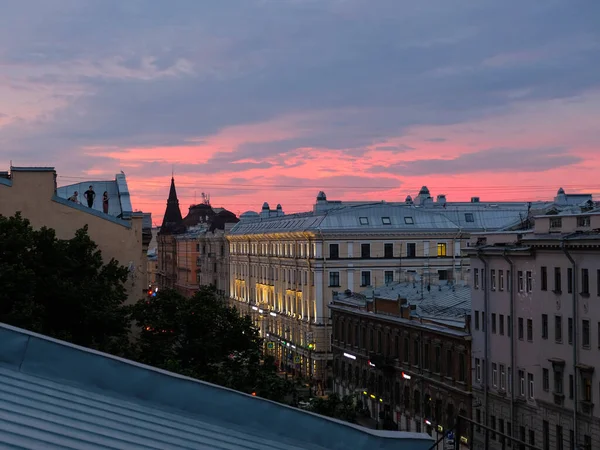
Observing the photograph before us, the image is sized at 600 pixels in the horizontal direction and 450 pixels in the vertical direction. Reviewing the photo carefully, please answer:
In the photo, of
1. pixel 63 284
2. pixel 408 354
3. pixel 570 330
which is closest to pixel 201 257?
pixel 408 354

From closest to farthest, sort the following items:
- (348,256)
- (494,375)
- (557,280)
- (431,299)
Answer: (557,280)
(494,375)
(431,299)
(348,256)

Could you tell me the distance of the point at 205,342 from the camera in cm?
4316

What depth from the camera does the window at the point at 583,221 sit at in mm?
47775

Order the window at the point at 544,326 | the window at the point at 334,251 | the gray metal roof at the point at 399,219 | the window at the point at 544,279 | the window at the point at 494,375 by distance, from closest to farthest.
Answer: the window at the point at 544,326
the window at the point at 544,279
the window at the point at 494,375
the window at the point at 334,251
the gray metal roof at the point at 399,219

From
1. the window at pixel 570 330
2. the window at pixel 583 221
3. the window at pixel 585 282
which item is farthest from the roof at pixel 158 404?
the window at pixel 570 330

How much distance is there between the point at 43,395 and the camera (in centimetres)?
1377

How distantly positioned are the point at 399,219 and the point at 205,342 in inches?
2372

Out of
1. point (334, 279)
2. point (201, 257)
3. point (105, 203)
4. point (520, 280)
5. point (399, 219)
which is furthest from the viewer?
point (201, 257)

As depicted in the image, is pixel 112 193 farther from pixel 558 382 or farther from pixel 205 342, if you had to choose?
pixel 558 382

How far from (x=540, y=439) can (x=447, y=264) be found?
5175 centimetres

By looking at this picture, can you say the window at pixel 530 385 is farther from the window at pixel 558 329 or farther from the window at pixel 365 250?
the window at pixel 365 250

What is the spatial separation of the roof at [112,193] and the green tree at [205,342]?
4.53 metres

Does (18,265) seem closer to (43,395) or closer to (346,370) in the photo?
(43,395)

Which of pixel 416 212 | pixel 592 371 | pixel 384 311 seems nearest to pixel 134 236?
pixel 592 371
